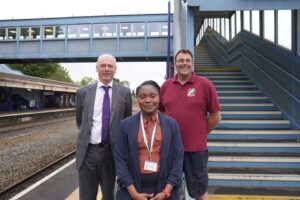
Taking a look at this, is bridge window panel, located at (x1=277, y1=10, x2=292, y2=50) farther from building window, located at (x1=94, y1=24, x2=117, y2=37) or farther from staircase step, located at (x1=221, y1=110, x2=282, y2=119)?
building window, located at (x1=94, y1=24, x2=117, y2=37)

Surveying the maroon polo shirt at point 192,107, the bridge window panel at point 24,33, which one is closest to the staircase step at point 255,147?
the maroon polo shirt at point 192,107

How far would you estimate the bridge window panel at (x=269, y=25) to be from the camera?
6460mm

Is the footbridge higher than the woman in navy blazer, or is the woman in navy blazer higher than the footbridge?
the footbridge

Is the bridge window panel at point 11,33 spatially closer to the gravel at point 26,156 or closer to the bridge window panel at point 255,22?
the gravel at point 26,156

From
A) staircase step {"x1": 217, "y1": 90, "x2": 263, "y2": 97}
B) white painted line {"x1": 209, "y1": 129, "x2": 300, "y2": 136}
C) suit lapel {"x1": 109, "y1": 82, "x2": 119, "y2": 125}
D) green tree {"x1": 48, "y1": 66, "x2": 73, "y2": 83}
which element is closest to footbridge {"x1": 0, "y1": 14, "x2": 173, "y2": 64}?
staircase step {"x1": 217, "y1": 90, "x2": 263, "y2": 97}

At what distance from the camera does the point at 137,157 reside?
1.95 metres

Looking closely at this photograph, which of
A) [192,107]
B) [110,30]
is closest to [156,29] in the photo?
[110,30]

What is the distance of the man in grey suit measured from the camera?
8.13 feet

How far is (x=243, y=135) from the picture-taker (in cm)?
495

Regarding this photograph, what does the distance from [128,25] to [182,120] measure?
47.5ft

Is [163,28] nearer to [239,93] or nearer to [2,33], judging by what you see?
[239,93]

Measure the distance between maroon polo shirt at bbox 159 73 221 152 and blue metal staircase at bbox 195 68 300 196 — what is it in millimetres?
1774

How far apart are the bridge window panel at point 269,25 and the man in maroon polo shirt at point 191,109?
5291 millimetres

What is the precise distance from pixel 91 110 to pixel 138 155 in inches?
34.3
